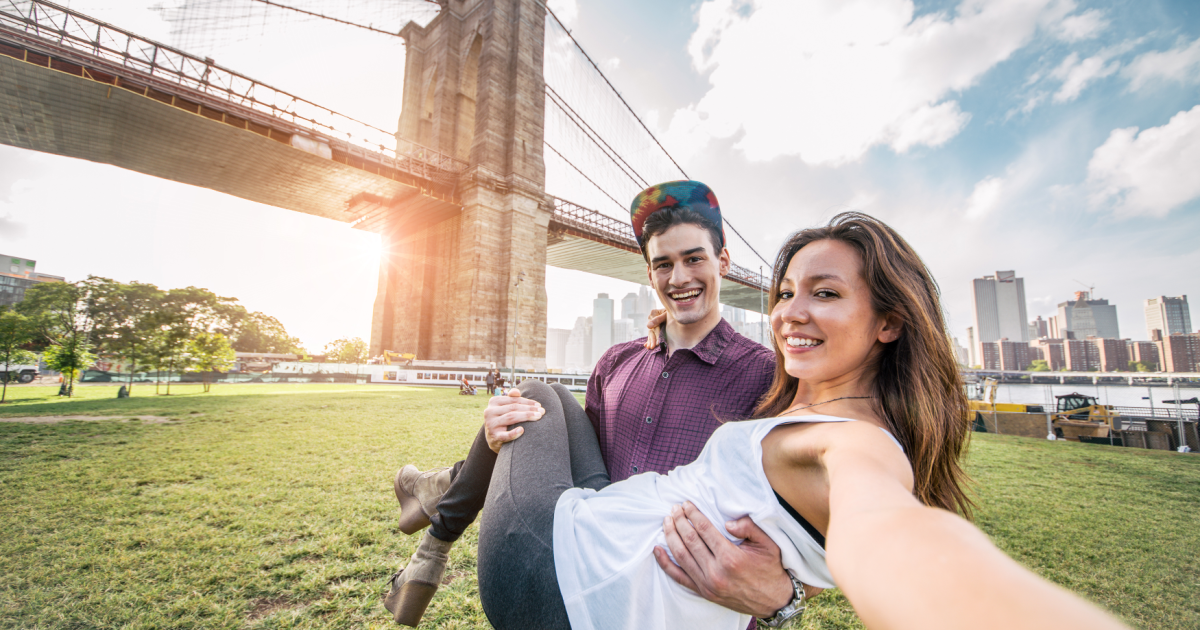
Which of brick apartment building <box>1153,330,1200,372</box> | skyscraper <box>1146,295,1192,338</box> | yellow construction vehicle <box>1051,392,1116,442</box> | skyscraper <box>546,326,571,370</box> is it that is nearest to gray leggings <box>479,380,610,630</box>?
yellow construction vehicle <box>1051,392,1116,442</box>

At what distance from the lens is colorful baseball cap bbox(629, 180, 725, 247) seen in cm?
176

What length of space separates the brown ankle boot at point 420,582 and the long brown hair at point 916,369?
1.62 meters

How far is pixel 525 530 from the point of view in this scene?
111 cm

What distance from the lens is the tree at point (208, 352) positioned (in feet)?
51.9

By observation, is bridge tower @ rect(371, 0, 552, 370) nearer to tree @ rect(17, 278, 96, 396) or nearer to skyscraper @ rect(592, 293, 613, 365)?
tree @ rect(17, 278, 96, 396)

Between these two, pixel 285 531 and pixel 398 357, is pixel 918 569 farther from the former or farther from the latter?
pixel 398 357

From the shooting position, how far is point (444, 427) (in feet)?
24.9

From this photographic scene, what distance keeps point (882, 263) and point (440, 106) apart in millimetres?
26960

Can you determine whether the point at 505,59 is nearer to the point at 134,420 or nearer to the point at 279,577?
the point at 134,420

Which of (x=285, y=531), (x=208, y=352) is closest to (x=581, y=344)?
(x=208, y=352)

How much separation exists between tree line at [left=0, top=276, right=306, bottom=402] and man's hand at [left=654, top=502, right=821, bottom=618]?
19.8 metres

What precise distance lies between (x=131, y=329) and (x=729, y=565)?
3375cm

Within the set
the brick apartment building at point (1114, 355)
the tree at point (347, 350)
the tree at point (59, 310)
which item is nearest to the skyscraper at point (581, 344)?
the tree at point (347, 350)

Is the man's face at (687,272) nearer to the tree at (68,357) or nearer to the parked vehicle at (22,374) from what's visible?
the tree at (68,357)
